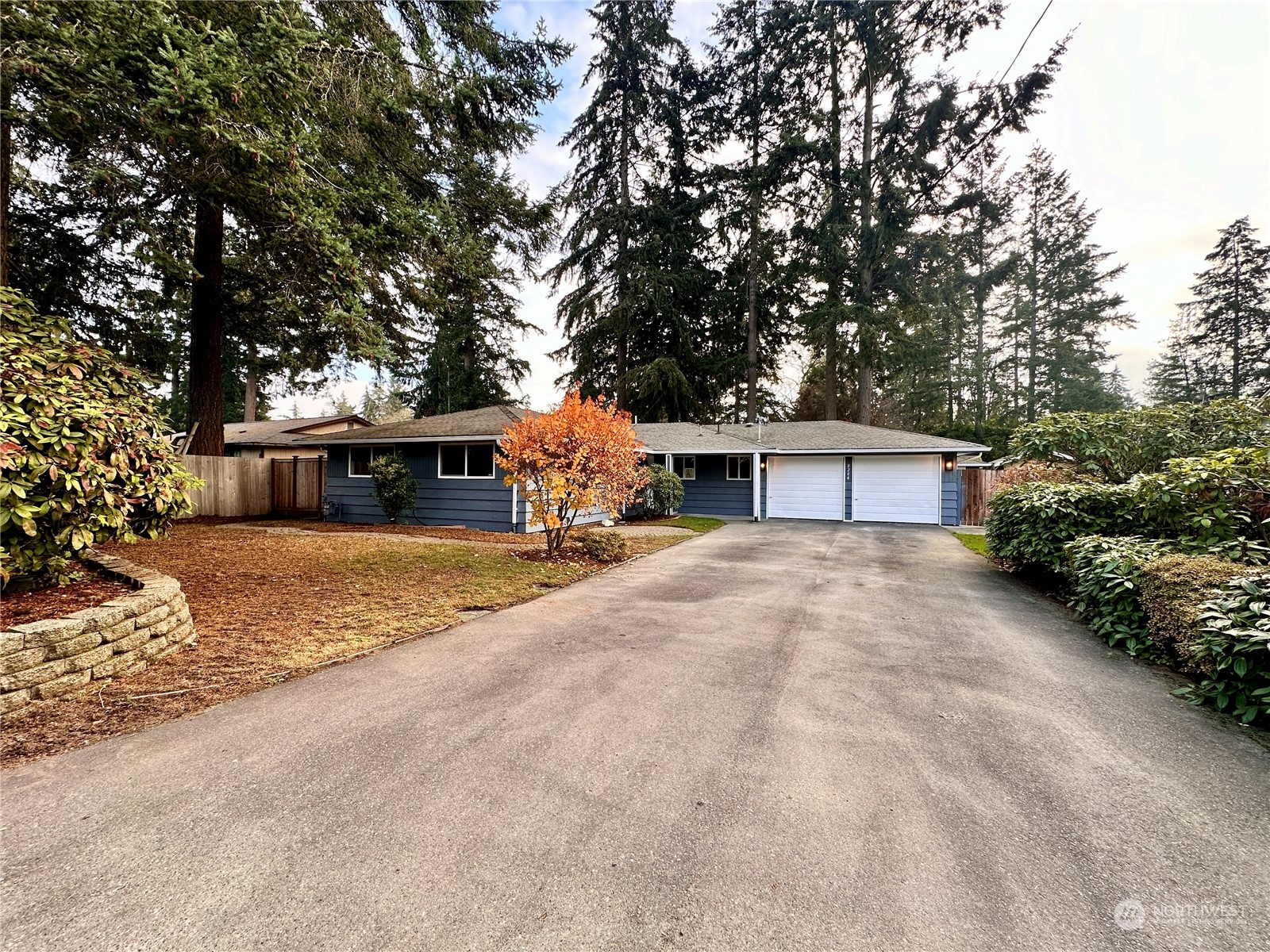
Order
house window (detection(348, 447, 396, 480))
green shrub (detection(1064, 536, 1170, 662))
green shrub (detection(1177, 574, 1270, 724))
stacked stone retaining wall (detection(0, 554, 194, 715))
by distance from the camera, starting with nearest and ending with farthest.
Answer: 1. stacked stone retaining wall (detection(0, 554, 194, 715))
2. green shrub (detection(1177, 574, 1270, 724))
3. green shrub (detection(1064, 536, 1170, 662))
4. house window (detection(348, 447, 396, 480))

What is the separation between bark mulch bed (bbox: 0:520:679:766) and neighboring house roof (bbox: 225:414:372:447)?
9867mm

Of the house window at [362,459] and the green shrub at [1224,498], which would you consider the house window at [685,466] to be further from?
the green shrub at [1224,498]

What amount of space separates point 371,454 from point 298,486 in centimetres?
413

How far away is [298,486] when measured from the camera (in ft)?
49.9

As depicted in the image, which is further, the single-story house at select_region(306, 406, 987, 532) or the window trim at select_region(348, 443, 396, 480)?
the window trim at select_region(348, 443, 396, 480)

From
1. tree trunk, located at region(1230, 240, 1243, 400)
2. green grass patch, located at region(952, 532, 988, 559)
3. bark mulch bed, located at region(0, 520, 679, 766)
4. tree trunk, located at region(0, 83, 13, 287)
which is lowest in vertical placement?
green grass patch, located at region(952, 532, 988, 559)

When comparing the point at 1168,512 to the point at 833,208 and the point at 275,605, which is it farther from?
the point at 833,208

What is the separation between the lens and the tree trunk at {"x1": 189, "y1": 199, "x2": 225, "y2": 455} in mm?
11031

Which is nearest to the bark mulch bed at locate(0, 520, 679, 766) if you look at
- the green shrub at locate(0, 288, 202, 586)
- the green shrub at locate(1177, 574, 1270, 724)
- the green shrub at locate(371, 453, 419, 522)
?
the green shrub at locate(0, 288, 202, 586)

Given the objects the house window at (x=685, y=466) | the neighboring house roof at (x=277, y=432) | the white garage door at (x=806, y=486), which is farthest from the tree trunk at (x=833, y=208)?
the neighboring house roof at (x=277, y=432)

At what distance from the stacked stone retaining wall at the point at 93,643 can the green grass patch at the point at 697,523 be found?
34.8ft

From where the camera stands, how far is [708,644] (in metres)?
4.38

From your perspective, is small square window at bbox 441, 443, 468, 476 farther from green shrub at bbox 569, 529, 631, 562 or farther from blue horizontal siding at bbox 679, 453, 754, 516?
blue horizontal siding at bbox 679, 453, 754, 516

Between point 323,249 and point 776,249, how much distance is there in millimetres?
21164
